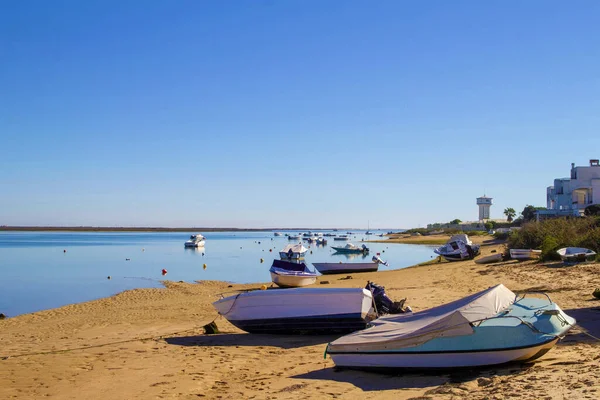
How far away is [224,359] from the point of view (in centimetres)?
1180

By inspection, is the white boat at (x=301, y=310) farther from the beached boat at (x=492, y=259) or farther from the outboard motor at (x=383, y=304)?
the beached boat at (x=492, y=259)

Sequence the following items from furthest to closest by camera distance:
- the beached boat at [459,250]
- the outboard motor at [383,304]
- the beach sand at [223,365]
Answer: 1. the beached boat at [459,250]
2. the outboard motor at [383,304]
3. the beach sand at [223,365]

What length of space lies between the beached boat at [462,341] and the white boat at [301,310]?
12.8ft

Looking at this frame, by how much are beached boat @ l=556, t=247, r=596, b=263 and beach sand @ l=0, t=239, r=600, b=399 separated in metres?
5.32

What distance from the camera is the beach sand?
8.20 meters

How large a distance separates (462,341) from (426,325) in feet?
2.12

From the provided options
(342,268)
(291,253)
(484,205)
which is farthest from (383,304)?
(484,205)

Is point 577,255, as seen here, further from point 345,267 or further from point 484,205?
point 484,205

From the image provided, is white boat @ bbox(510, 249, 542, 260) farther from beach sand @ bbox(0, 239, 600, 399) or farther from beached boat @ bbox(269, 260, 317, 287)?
beached boat @ bbox(269, 260, 317, 287)

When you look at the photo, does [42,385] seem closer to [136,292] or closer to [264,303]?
[264,303]

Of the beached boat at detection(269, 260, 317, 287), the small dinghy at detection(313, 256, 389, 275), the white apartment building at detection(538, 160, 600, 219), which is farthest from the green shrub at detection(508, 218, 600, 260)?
the white apartment building at detection(538, 160, 600, 219)

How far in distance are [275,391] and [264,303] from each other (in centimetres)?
558

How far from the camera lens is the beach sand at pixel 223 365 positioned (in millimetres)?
8195

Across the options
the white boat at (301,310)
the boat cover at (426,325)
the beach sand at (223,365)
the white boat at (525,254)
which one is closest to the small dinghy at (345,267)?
the white boat at (525,254)
